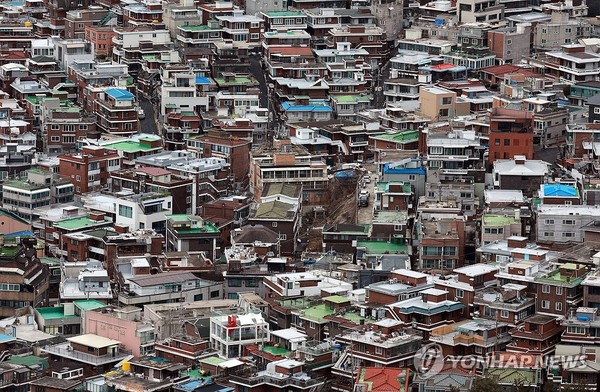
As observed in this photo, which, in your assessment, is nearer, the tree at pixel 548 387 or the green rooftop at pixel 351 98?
the tree at pixel 548 387

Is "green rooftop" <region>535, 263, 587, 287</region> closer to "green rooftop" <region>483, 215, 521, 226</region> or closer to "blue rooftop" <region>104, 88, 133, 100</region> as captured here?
"green rooftop" <region>483, 215, 521, 226</region>

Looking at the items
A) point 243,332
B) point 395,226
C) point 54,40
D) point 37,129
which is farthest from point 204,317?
point 54,40

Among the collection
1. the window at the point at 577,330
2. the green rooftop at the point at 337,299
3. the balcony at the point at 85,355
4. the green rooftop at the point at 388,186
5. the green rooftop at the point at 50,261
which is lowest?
the balcony at the point at 85,355

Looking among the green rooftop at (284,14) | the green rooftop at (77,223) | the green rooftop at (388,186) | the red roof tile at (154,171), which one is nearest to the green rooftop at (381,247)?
the green rooftop at (388,186)

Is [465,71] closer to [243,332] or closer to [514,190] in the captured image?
[514,190]

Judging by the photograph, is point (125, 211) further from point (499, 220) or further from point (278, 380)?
point (278, 380)

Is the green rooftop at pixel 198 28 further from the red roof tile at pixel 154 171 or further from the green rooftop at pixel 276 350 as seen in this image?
the green rooftop at pixel 276 350
